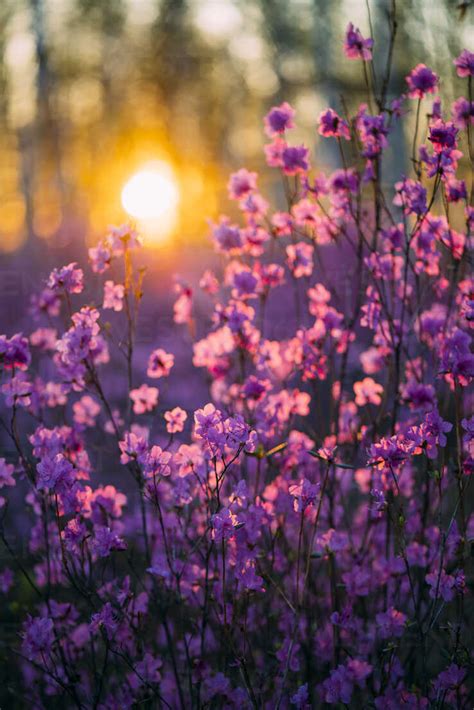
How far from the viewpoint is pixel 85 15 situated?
40.6 ft

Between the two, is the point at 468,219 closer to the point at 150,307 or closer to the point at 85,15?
the point at 150,307

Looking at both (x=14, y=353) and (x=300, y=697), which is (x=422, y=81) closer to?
(x=14, y=353)

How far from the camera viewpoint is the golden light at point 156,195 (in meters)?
11.9

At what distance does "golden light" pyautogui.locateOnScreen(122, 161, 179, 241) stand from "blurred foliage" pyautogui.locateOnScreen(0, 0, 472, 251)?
245mm

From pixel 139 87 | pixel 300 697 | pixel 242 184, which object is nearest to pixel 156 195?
pixel 139 87

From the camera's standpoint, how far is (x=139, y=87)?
42.6ft

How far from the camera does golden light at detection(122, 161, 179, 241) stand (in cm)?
1192

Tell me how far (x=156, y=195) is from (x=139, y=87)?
1998 mm

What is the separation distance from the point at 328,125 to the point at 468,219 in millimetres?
626

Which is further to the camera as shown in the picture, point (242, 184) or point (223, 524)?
point (242, 184)

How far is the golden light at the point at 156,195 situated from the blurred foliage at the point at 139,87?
0.80 feet

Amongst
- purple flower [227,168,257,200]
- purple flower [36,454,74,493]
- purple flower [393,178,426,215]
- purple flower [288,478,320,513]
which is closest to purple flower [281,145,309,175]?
purple flower [227,168,257,200]

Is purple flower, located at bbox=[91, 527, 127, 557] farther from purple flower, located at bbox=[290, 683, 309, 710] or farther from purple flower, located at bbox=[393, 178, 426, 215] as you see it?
purple flower, located at bbox=[393, 178, 426, 215]

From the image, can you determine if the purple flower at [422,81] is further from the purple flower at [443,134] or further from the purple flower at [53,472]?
the purple flower at [53,472]
